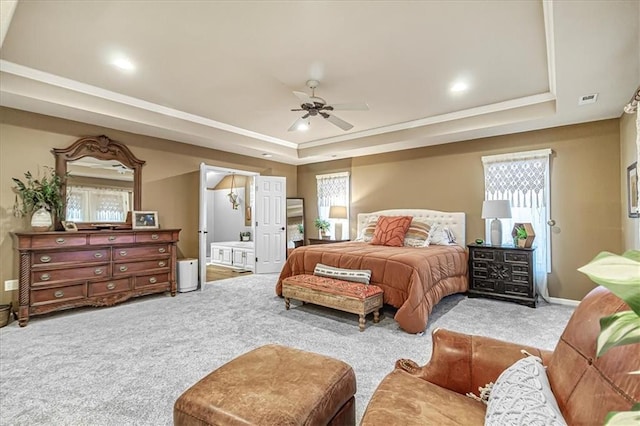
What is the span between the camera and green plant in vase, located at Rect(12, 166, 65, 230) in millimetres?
3686

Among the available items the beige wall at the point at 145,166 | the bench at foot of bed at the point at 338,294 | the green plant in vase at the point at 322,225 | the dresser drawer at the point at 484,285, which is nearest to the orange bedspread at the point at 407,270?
the dresser drawer at the point at 484,285

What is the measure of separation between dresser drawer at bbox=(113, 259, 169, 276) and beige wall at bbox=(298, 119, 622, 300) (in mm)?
4068

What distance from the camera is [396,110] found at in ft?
14.7

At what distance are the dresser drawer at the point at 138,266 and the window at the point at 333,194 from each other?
344 cm

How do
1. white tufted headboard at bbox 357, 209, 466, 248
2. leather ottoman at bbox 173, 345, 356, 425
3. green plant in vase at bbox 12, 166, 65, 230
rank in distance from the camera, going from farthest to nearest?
white tufted headboard at bbox 357, 209, 466, 248
green plant in vase at bbox 12, 166, 65, 230
leather ottoman at bbox 173, 345, 356, 425

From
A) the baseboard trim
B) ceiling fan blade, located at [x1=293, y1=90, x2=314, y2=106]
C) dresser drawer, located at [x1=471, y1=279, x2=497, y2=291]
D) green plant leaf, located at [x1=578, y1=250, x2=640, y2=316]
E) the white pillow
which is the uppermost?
ceiling fan blade, located at [x1=293, y1=90, x2=314, y2=106]

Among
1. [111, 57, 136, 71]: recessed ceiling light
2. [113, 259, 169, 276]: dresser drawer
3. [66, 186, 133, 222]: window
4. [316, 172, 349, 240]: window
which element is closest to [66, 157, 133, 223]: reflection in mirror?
[66, 186, 133, 222]: window

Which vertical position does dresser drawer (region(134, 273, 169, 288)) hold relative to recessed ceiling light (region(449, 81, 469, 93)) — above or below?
below

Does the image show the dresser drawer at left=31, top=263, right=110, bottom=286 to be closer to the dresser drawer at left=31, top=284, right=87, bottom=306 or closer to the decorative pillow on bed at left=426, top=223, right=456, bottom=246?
the dresser drawer at left=31, top=284, right=87, bottom=306

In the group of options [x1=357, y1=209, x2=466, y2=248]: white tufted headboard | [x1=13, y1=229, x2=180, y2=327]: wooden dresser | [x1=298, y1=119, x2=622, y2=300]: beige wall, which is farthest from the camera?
[x1=357, y1=209, x2=466, y2=248]: white tufted headboard

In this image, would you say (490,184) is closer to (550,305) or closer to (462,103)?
(462,103)

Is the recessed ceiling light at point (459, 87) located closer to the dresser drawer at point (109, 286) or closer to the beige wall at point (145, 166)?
the beige wall at point (145, 166)

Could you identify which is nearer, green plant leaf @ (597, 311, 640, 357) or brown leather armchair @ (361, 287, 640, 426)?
green plant leaf @ (597, 311, 640, 357)

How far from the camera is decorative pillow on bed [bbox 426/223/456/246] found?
4.81 meters
